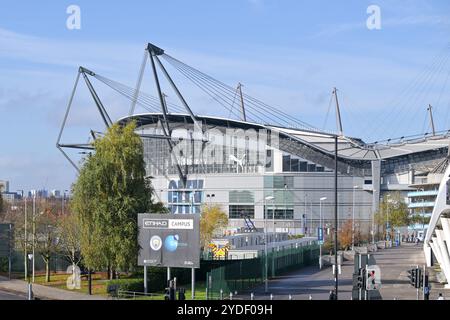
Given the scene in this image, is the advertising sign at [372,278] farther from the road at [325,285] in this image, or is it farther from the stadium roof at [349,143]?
the stadium roof at [349,143]

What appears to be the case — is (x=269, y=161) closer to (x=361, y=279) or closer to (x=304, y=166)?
(x=304, y=166)

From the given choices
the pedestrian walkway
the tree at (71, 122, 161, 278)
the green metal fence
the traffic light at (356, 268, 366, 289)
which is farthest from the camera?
the tree at (71, 122, 161, 278)

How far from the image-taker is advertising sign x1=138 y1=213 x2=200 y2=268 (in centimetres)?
4594

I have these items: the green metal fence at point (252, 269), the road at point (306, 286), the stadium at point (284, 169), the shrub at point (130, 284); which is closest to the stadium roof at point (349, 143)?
the stadium at point (284, 169)

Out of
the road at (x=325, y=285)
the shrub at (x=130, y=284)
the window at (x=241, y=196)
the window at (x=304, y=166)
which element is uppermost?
the window at (x=304, y=166)

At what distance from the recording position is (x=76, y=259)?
6531 cm

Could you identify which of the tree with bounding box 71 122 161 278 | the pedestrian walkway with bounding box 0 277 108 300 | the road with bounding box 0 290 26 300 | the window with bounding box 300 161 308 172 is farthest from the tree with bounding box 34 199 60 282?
the window with bounding box 300 161 308 172

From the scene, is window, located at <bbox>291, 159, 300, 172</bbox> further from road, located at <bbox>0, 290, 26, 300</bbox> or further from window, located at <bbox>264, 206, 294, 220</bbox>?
road, located at <bbox>0, 290, 26, 300</bbox>

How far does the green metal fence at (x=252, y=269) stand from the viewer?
50406 mm

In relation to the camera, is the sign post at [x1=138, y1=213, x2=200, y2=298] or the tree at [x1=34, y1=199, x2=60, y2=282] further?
the tree at [x1=34, y1=199, x2=60, y2=282]

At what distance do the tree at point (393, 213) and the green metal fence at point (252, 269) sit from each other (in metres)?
60.4

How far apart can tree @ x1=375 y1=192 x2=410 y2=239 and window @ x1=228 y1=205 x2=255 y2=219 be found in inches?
1005

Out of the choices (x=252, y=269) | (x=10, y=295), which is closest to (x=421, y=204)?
(x=252, y=269)
